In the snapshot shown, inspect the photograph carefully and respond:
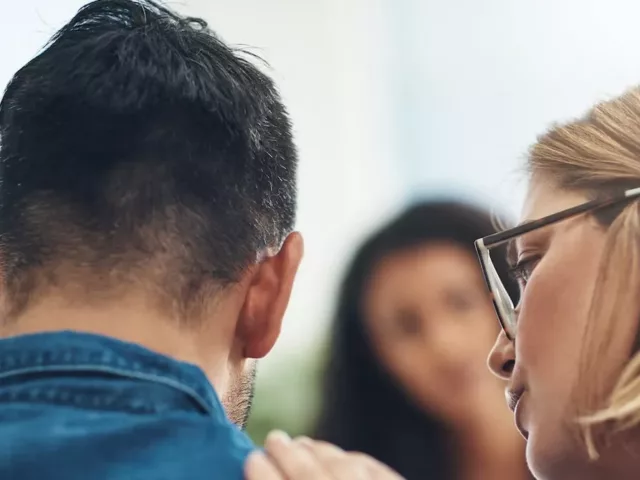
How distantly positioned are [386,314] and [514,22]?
1.22 feet

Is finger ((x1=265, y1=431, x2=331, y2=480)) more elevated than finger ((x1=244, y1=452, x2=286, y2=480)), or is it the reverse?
finger ((x1=244, y1=452, x2=286, y2=480))

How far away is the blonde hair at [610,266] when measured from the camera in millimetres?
555

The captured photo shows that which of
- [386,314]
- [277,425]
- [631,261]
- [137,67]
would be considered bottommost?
[277,425]

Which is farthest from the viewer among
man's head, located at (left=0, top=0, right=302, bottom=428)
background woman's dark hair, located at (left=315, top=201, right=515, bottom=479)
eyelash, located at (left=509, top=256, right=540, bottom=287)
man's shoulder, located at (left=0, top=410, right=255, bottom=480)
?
Result: background woman's dark hair, located at (left=315, top=201, right=515, bottom=479)

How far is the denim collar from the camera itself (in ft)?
1.52

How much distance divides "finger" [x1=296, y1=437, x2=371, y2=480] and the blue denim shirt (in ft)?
0.16

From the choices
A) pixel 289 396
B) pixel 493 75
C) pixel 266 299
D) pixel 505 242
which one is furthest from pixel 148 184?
pixel 493 75

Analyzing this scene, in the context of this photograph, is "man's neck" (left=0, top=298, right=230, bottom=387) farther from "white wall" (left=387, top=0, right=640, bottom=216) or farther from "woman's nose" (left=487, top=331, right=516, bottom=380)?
"white wall" (left=387, top=0, right=640, bottom=216)

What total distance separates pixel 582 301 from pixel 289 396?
388mm

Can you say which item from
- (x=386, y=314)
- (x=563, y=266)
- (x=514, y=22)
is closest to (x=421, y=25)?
(x=514, y=22)

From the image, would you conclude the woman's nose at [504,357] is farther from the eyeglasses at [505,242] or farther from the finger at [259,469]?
the finger at [259,469]

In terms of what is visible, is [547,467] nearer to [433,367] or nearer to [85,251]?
[433,367]

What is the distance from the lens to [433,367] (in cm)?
87

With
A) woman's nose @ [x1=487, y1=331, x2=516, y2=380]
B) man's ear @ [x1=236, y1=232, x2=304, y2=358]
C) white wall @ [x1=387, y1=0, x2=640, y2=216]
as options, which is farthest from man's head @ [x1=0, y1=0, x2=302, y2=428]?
white wall @ [x1=387, y1=0, x2=640, y2=216]
